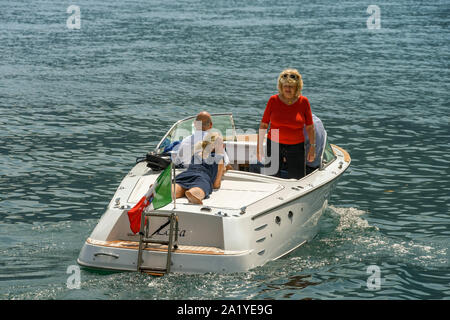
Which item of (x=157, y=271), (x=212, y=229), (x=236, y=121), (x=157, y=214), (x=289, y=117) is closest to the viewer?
(x=157, y=271)

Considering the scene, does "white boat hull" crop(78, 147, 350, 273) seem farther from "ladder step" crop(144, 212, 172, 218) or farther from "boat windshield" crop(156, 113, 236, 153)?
"boat windshield" crop(156, 113, 236, 153)

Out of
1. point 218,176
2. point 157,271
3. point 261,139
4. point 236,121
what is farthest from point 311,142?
point 236,121

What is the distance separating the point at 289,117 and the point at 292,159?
66 cm

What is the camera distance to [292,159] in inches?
416

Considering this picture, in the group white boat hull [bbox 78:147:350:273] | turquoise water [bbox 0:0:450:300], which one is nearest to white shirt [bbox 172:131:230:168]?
white boat hull [bbox 78:147:350:273]

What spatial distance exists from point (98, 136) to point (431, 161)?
302 inches

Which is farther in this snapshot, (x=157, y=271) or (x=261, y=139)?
(x=261, y=139)

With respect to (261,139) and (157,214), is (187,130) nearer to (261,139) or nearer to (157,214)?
(261,139)

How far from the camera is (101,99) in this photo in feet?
70.4

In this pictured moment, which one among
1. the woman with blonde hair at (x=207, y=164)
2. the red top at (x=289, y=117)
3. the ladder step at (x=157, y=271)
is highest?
the red top at (x=289, y=117)

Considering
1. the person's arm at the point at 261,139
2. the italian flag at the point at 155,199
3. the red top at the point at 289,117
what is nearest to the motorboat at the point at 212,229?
the italian flag at the point at 155,199

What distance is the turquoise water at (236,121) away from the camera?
29.4 ft

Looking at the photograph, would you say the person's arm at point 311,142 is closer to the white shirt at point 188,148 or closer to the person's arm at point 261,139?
the person's arm at point 261,139

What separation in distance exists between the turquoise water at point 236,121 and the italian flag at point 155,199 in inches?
26.7
